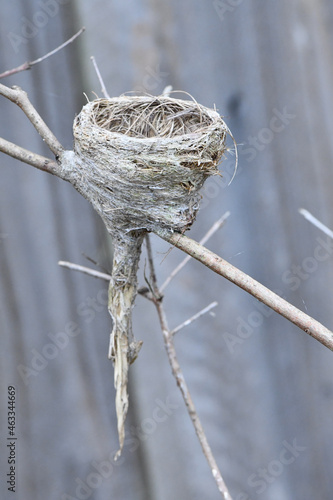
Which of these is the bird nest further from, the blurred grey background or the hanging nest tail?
the blurred grey background

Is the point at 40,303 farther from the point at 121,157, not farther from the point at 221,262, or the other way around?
the point at 221,262

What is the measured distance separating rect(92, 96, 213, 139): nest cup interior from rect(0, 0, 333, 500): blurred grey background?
0.46 metres

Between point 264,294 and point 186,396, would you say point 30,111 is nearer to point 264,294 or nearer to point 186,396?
point 264,294

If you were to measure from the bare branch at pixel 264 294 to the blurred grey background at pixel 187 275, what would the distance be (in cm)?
89

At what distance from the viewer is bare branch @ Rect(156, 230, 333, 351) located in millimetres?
639

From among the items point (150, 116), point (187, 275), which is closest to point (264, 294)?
point (150, 116)

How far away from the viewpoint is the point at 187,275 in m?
1.73

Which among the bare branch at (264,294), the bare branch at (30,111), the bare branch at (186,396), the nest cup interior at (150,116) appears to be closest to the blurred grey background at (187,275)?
the nest cup interior at (150,116)

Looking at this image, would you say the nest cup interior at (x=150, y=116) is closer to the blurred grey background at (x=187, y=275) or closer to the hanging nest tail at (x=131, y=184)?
the hanging nest tail at (x=131, y=184)

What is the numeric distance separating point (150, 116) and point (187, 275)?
29.9 inches

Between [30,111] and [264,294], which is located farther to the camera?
[30,111]

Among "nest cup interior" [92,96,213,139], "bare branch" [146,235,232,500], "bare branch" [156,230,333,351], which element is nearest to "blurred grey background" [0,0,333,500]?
"nest cup interior" [92,96,213,139]

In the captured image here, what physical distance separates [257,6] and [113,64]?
1.85 ft

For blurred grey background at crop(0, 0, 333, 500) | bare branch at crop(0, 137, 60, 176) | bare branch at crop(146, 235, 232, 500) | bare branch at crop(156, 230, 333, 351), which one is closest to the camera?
bare branch at crop(156, 230, 333, 351)
